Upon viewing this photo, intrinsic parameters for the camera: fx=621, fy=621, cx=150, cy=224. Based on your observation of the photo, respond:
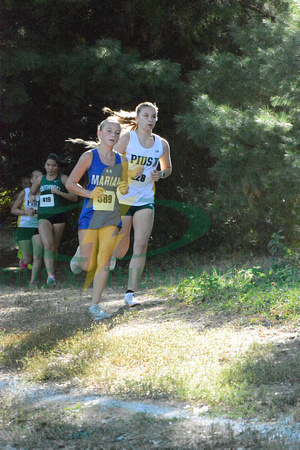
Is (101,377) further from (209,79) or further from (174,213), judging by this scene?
(174,213)

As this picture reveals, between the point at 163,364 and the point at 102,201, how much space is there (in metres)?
2.35

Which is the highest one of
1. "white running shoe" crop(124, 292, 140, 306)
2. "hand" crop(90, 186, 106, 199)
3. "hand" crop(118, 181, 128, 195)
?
"hand" crop(118, 181, 128, 195)

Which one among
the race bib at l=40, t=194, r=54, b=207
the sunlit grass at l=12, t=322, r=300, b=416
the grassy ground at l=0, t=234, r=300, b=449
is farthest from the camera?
the race bib at l=40, t=194, r=54, b=207

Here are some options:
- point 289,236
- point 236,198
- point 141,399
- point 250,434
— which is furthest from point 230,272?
point 250,434

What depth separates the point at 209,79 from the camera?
31.5 feet

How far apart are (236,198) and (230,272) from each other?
3.34 ft

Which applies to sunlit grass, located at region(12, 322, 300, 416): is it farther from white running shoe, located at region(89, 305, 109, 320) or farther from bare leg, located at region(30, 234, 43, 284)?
bare leg, located at region(30, 234, 43, 284)

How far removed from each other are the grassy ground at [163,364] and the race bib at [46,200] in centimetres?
185

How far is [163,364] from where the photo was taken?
4656mm

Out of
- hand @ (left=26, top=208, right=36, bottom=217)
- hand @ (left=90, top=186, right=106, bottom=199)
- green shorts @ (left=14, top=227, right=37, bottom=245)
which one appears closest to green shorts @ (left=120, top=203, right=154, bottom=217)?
hand @ (left=90, top=186, right=106, bottom=199)

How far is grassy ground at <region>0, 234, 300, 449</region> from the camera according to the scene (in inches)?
136

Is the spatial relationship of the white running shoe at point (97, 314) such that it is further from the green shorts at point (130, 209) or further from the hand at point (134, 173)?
the hand at point (134, 173)

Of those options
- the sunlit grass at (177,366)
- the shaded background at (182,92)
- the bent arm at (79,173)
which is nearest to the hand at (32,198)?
the shaded background at (182,92)

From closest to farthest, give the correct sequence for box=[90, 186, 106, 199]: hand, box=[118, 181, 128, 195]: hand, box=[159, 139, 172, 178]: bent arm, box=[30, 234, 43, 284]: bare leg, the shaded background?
box=[90, 186, 106, 199]: hand, box=[118, 181, 128, 195]: hand, box=[159, 139, 172, 178]: bent arm, the shaded background, box=[30, 234, 43, 284]: bare leg
